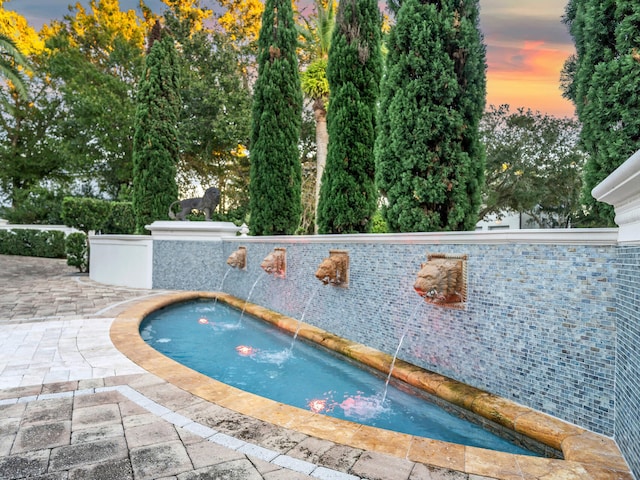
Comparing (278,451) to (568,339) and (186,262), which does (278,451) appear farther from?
(186,262)

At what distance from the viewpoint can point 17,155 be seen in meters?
24.1

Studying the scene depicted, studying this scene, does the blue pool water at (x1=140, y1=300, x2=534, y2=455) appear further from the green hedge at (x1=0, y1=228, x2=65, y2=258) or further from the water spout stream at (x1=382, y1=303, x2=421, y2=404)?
the green hedge at (x1=0, y1=228, x2=65, y2=258)

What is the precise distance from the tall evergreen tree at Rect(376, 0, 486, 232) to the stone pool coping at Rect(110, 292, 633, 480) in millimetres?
2350

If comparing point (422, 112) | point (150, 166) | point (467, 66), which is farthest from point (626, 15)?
point (150, 166)

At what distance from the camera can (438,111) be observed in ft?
18.4

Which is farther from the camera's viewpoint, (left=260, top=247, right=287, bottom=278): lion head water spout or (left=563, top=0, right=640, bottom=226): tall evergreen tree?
(left=260, top=247, right=287, bottom=278): lion head water spout

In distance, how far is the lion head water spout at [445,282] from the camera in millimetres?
4113

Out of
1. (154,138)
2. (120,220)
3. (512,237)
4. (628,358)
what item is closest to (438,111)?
(512,237)

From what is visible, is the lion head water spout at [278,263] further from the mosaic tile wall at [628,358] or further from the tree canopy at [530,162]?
the tree canopy at [530,162]

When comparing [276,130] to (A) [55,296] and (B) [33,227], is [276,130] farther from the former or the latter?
(B) [33,227]

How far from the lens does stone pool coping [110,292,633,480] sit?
8.21 ft

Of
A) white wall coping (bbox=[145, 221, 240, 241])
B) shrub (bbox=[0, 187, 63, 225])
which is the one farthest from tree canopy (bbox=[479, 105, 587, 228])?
shrub (bbox=[0, 187, 63, 225])

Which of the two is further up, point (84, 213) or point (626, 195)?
point (626, 195)

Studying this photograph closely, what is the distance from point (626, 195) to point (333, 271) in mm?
4121
